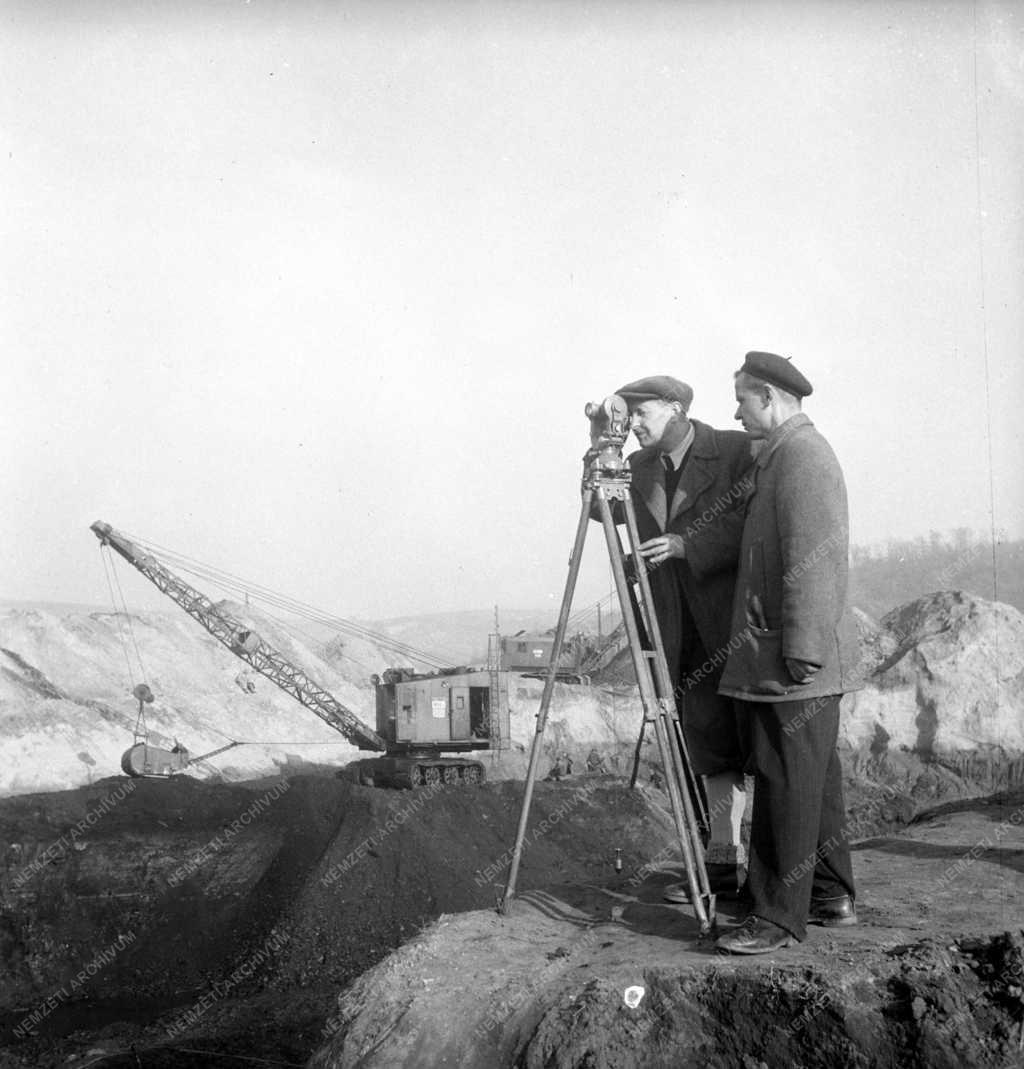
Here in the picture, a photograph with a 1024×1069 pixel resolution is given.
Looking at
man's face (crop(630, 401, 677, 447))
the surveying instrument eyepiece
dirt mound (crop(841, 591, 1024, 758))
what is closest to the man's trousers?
the surveying instrument eyepiece

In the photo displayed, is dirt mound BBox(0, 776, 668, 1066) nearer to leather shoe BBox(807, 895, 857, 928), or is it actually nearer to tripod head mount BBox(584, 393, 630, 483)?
leather shoe BBox(807, 895, 857, 928)

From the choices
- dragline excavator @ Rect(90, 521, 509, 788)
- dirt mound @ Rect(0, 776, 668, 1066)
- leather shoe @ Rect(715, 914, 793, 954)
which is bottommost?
dirt mound @ Rect(0, 776, 668, 1066)

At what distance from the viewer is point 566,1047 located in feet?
8.11

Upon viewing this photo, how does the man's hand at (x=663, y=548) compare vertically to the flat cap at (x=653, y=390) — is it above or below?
below

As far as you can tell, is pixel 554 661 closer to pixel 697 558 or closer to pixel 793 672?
pixel 697 558

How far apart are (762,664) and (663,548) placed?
678 millimetres

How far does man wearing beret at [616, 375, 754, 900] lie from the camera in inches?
140

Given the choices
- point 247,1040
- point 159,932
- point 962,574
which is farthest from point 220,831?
point 962,574

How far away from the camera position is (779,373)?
10.6 ft

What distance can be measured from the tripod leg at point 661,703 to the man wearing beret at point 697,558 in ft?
0.36

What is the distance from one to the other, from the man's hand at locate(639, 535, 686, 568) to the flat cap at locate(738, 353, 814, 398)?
67 centimetres

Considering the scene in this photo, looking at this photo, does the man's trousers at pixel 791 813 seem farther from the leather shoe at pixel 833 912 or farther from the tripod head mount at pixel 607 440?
the tripod head mount at pixel 607 440

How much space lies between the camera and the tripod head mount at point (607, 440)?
139 inches

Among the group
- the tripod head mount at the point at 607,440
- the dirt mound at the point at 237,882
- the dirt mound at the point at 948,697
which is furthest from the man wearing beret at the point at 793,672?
the dirt mound at the point at 948,697
